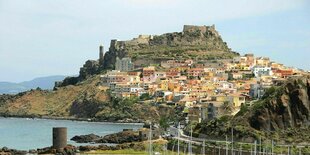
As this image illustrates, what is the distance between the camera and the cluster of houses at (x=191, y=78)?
10281 centimetres

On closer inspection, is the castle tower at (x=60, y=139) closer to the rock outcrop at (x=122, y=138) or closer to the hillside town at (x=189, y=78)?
the rock outcrop at (x=122, y=138)

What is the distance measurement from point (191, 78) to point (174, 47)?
892 inches

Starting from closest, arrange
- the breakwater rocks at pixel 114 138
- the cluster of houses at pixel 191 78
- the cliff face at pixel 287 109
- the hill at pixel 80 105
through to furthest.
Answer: the cliff face at pixel 287 109, the breakwater rocks at pixel 114 138, the cluster of houses at pixel 191 78, the hill at pixel 80 105

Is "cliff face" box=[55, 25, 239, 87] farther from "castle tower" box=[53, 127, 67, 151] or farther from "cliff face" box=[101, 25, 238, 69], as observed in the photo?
"castle tower" box=[53, 127, 67, 151]

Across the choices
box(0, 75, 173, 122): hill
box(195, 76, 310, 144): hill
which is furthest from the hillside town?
box(195, 76, 310, 144): hill

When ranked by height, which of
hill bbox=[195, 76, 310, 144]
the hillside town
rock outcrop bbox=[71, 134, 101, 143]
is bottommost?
rock outcrop bbox=[71, 134, 101, 143]

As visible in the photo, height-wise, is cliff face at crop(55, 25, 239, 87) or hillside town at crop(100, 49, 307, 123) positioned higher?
cliff face at crop(55, 25, 239, 87)

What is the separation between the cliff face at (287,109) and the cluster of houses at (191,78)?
122 feet

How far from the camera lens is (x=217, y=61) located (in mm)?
129625

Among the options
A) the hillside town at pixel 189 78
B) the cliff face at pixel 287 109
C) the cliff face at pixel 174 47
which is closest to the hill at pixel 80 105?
the hillside town at pixel 189 78

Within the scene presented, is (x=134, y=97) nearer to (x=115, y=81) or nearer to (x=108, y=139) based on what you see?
(x=115, y=81)

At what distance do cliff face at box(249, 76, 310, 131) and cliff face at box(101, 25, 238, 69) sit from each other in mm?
A: 82645

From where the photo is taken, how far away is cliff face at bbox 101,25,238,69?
137100mm

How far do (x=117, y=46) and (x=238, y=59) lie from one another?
87.1 feet
